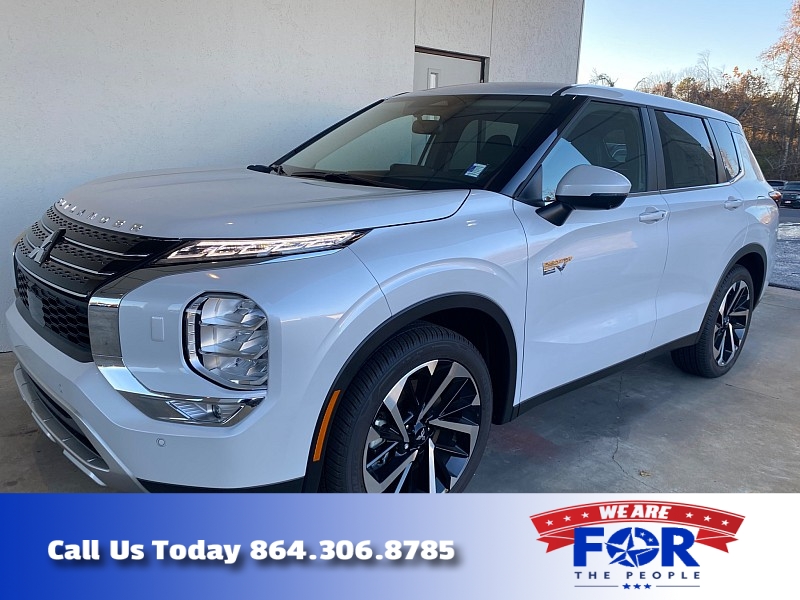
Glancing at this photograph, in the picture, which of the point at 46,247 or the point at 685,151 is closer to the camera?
the point at 46,247

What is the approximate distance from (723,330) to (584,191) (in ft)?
7.78

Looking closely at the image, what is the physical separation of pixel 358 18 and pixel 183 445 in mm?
4780

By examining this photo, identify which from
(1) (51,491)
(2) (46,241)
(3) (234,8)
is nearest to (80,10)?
(3) (234,8)

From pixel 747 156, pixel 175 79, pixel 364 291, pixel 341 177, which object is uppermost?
pixel 175 79

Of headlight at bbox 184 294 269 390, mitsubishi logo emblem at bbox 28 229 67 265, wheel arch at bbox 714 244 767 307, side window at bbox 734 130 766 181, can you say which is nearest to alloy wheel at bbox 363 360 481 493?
headlight at bbox 184 294 269 390

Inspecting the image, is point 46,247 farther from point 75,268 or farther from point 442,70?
point 442,70

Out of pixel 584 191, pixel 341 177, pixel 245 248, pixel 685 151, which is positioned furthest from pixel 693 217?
pixel 245 248

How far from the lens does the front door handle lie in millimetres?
4027

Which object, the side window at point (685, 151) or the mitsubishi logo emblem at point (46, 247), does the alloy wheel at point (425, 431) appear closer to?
the mitsubishi logo emblem at point (46, 247)

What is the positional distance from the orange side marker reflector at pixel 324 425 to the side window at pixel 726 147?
334 cm

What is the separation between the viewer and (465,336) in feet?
A: 8.99

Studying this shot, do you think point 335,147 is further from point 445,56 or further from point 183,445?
point 445,56

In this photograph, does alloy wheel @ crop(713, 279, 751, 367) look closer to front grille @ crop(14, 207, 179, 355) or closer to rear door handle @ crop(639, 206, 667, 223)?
rear door handle @ crop(639, 206, 667, 223)

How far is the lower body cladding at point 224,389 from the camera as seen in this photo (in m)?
1.87
